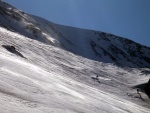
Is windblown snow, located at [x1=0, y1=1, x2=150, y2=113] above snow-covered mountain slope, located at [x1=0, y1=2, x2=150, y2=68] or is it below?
below

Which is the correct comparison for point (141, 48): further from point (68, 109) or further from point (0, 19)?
point (68, 109)

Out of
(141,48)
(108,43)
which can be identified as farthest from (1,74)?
(141,48)

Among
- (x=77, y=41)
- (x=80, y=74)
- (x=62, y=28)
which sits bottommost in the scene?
(x=80, y=74)

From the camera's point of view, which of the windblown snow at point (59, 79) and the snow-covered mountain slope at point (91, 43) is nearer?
the windblown snow at point (59, 79)

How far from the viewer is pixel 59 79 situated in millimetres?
13320

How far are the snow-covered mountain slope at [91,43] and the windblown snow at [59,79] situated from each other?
1.74ft

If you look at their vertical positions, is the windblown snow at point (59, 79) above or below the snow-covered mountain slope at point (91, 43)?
below

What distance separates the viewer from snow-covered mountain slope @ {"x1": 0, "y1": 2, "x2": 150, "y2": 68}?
51844 millimetres

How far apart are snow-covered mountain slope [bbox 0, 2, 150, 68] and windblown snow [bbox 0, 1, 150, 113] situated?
532 mm

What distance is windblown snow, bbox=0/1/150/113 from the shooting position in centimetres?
706

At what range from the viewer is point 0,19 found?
38.8 metres

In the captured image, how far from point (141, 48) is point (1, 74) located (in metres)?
88.0

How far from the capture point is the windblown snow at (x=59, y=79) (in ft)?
23.2

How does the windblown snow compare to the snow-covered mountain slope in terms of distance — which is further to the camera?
the snow-covered mountain slope
